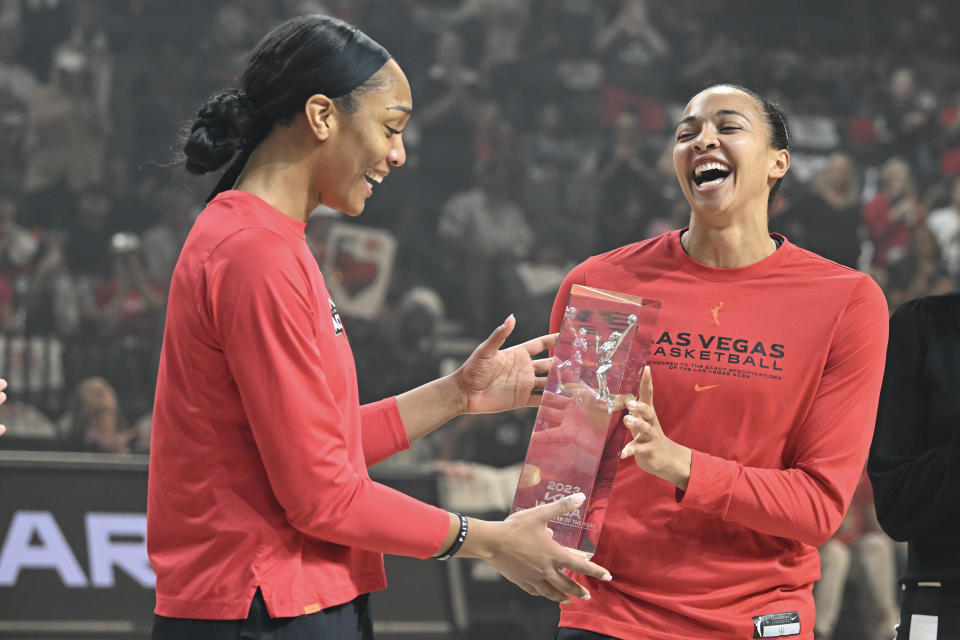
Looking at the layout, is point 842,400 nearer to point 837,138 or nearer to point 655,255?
point 655,255

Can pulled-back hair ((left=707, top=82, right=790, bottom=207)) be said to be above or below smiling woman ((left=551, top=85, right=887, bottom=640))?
above

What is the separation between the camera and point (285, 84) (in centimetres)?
161

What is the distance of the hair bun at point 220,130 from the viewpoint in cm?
162

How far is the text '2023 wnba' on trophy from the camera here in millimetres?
1815

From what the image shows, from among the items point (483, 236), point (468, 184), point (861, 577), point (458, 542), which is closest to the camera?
point (458, 542)

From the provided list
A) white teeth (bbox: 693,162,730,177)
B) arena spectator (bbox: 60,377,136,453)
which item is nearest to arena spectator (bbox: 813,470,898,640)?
arena spectator (bbox: 60,377,136,453)

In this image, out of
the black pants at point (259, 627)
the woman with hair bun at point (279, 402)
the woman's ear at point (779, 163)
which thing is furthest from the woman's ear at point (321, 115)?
the woman's ear at point (779, 163)

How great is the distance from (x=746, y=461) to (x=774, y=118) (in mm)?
716

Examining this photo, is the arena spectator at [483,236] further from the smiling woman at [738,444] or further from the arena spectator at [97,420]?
the smiling woman at [738,444]

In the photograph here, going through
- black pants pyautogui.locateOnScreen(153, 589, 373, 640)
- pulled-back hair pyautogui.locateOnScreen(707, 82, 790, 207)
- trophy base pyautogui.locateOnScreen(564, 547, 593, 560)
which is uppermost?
pulled-back hair pyautogui.locateOnScreen(707, 82, 790, 207)

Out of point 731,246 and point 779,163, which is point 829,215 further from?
point 731,246

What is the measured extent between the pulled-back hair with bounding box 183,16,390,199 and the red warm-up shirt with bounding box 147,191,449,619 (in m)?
0.13

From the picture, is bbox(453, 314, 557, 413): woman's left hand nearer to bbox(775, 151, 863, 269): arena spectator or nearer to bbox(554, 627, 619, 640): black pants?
bbox(554, 627, 619, 640): black pants

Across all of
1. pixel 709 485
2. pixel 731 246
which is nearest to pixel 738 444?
pixel 709 485
